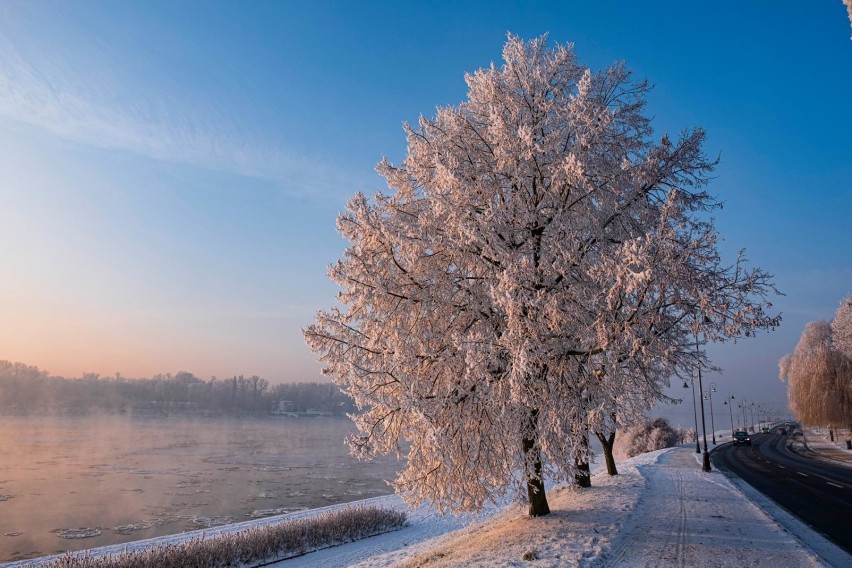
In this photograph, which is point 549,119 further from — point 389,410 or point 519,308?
point 389,410

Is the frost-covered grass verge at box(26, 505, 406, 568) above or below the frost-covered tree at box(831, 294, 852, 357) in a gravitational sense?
below

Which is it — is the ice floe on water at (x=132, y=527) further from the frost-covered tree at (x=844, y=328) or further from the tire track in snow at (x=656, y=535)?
the frost-covered tree at (x=844, y=328)

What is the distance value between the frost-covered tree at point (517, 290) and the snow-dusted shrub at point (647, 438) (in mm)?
46885

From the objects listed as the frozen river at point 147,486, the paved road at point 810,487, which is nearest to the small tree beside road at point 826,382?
the paved road at point 810,487

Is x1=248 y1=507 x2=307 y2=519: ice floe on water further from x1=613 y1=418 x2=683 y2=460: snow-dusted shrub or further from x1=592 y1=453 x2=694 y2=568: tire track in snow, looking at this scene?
x1=613 y1=418 x2=683 y2=460: snow-dusted shrub

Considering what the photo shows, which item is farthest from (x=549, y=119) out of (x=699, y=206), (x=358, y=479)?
(x=358, y=479)

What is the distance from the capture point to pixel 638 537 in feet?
36.2

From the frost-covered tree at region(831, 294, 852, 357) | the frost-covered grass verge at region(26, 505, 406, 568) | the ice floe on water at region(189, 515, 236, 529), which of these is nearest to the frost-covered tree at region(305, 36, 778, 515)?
the frost-covered grass verge at region(26, 505, 406, 568)

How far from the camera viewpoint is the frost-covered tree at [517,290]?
30.1 feet

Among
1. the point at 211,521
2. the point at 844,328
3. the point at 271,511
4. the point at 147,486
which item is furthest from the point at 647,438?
the point at 147,486

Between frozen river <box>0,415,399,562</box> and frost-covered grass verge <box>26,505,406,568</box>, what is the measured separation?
5142 mm

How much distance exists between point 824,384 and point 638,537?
134 feet

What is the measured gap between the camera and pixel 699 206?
11.9m

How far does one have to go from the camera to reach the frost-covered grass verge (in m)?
16.0
